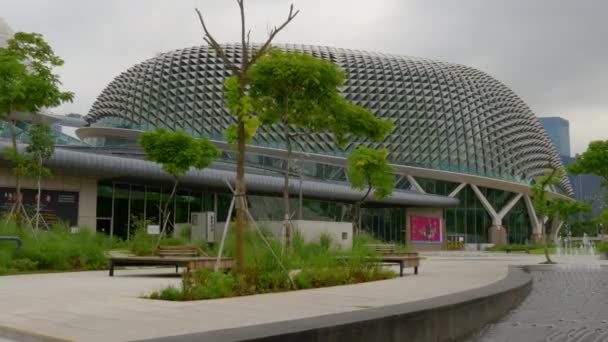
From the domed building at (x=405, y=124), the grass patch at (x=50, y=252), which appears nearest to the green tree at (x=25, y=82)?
the grass patch at (x=50, y=252)

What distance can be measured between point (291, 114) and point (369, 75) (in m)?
56.6

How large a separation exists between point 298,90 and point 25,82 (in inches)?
407

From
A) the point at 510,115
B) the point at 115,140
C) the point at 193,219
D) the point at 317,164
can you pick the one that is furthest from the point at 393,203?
the point at 193,219

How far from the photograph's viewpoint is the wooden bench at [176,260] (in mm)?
→ 16344

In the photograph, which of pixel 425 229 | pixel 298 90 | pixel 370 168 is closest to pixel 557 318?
pixel 298 90

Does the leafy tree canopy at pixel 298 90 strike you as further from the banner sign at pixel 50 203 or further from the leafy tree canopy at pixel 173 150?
the banner sign at pixel 50 203

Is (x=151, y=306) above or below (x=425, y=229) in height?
below

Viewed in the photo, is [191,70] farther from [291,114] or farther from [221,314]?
[221,314]

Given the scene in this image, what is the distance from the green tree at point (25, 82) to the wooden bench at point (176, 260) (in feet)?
24.4

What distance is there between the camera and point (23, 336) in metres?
7.39

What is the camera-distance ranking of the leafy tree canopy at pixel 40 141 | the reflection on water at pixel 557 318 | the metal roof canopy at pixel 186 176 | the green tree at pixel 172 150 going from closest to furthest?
the reflection on water at pixel 557 318 → the leafy tree canopy at pixel 40 141 → the green tree at pixel 172 150 → the metal roof canopy at pixel 186 176

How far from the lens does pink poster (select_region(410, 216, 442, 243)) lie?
2876 inches

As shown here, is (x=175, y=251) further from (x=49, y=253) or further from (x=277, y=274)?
(x=277, y=274)

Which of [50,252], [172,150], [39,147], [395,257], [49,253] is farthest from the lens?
[172,150]
